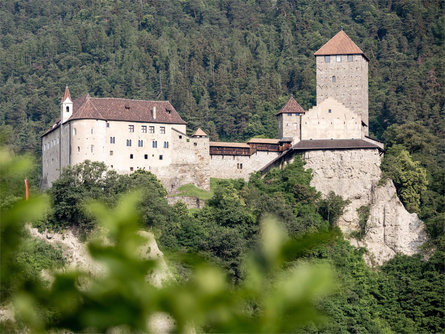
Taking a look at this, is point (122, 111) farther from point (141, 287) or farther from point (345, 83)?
point (141, 287)

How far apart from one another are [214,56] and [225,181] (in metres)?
56.3

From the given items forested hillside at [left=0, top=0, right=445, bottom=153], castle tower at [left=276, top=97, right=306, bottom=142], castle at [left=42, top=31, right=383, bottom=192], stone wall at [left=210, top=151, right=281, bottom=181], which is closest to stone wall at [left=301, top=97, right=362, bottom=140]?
castle at [left=42, top=31, right=383, bottom=192]

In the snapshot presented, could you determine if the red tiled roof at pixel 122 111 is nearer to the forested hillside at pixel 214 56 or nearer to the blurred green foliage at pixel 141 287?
the forested hillside at pixel 214 56

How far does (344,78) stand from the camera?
65438 millimetres

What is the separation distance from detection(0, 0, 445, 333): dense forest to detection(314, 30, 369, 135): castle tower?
4.33m

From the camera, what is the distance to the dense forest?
3.46 m

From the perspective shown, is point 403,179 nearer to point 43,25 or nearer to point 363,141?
point 363,141

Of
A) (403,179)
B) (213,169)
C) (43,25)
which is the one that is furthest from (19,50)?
(403,179)

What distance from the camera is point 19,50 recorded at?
123625 millimetres

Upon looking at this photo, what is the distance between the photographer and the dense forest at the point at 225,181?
3455mm

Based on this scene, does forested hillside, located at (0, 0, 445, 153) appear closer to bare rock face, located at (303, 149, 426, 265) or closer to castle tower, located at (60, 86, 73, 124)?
castle tower, located at (60, 86, 73, 124)

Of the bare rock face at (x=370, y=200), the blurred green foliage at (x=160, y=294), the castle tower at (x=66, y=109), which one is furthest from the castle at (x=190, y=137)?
the blurred green foliage at (x=160, y=294)

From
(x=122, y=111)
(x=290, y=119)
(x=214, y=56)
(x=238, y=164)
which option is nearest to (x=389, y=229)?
(x=290, y=119)

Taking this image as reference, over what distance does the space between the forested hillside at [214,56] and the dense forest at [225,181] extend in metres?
0.26
